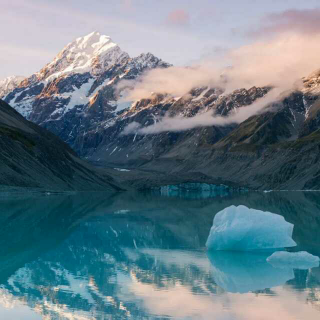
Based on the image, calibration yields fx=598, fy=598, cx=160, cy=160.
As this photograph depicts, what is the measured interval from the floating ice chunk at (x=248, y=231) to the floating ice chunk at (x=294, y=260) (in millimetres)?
5936

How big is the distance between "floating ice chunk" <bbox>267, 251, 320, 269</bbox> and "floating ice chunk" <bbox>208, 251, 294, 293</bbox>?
2.56 feet

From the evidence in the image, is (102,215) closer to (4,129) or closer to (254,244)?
(254,244)

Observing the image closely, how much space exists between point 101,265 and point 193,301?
12896 mm

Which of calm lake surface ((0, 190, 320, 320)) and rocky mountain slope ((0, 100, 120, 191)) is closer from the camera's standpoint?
calm lake surface ((0, 190, 320, 320))

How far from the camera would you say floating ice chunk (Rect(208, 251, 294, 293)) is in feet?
117

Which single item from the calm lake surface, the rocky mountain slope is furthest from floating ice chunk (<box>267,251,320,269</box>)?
the rocky mountain slope

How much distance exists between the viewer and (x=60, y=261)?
44.7 meters

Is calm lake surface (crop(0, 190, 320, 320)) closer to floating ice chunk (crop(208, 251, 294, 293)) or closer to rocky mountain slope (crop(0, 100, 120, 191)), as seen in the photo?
floating ice chunk (crop(208, 251, 294, 293))

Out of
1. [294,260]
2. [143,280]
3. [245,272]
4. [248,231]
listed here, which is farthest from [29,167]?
[143,280]

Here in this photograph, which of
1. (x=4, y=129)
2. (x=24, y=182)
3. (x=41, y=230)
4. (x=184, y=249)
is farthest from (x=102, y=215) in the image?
(x=4, y=129)

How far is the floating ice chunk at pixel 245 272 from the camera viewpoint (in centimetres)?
3559

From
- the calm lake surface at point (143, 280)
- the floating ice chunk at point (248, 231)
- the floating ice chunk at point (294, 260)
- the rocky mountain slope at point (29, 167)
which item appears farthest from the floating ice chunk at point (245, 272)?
the rocky mountain slope at point (29, 167)

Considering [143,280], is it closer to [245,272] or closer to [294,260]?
[245,272]

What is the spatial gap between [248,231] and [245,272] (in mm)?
9493
